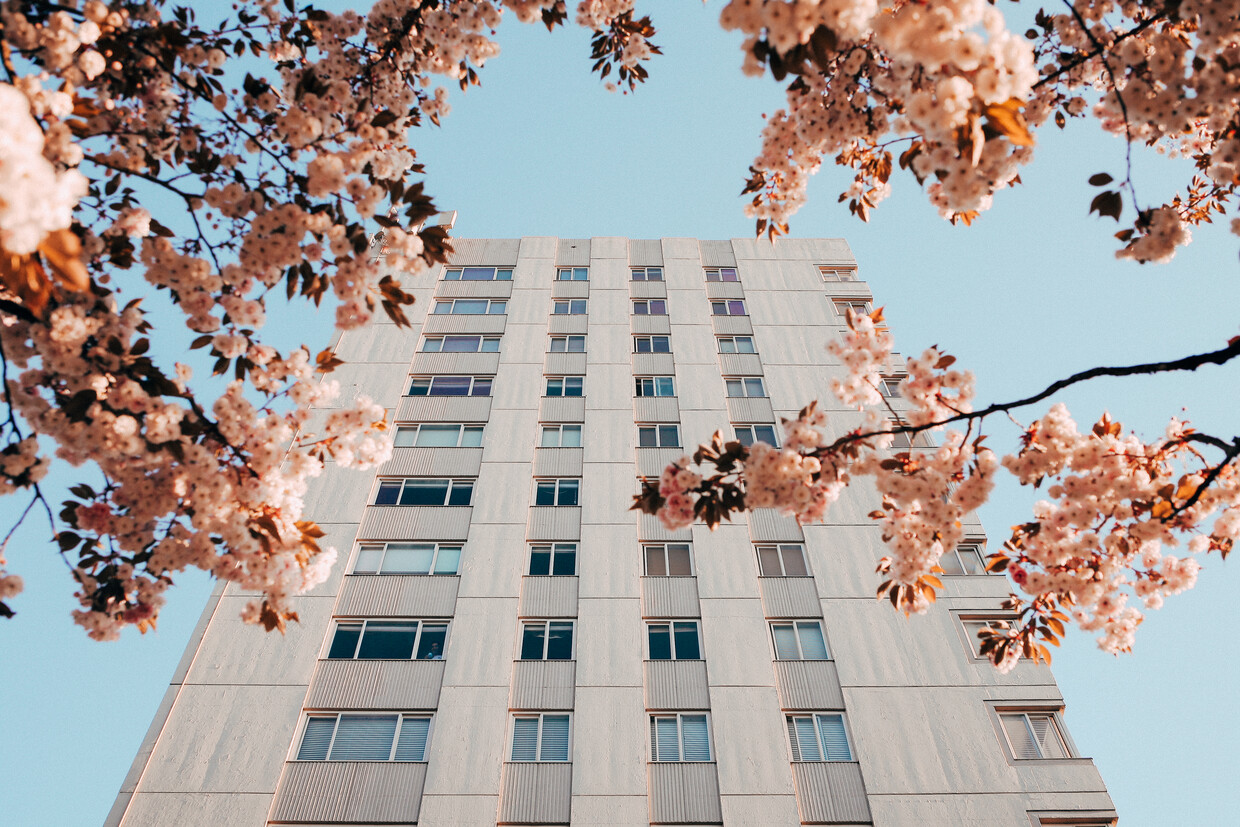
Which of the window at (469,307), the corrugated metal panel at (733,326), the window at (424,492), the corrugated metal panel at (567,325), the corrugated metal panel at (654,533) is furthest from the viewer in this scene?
the window at (469,307)

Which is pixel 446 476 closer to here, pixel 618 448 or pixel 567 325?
pixel 618 448

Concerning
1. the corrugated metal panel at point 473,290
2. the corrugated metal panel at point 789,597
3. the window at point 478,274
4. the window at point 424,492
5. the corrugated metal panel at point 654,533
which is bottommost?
the corrugated metal panel at point 789,597

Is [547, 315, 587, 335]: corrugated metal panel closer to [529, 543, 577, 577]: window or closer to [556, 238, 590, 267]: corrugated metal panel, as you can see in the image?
[556, 238, 590, 267]: corrugated metal panel

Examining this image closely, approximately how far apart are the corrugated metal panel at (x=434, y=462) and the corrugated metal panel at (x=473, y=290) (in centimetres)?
835

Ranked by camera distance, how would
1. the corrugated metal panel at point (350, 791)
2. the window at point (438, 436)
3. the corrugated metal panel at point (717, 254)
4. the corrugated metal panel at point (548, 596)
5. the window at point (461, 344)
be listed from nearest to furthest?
the corrugated metal panel at point (350, 791)
the corrugated metal panel at point (548, 596)
the window at point (438, 436)
the window at point (461, 344)
the corrugated metal panel at point (717, 254)

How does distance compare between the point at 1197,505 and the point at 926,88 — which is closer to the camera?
the point at 926,88

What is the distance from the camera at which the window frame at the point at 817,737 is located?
14.8m

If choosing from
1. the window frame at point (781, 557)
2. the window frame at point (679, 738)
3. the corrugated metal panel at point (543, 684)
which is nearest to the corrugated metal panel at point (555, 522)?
the corrugated metal panel at point (543, 684)

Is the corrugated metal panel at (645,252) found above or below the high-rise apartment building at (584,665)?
above

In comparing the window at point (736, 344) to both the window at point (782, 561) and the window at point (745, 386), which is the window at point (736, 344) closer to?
the window at point (745, 386)

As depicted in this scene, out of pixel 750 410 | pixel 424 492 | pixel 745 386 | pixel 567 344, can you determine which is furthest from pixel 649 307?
pixel 424 492

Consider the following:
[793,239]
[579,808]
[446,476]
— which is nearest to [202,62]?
[579,808]

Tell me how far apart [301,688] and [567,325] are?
1538 cm

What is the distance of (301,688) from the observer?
618 inches
